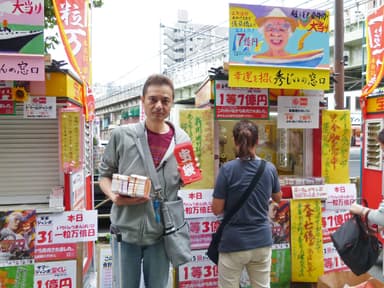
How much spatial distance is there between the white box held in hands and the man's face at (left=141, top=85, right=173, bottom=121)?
43 cm

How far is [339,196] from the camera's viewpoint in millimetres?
3770

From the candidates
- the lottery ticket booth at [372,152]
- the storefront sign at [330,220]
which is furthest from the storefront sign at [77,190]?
the lottery ticket booth at [372,152]

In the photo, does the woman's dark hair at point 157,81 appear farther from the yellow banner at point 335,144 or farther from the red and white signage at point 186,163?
the yellow banner at point 335,144

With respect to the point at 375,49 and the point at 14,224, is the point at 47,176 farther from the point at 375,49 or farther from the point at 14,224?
the point at 375,49

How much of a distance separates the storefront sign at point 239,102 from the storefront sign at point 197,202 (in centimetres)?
78

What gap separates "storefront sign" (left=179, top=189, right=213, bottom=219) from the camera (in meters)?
3.42

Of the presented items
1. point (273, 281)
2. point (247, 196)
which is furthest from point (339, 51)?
point (247, 196)

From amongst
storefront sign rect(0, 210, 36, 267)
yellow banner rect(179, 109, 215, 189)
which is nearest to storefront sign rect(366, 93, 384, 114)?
yellow banner rect(179, 109, 215, 189)

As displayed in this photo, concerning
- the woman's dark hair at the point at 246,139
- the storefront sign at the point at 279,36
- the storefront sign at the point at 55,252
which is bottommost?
the storefront sign at the point at 55,252

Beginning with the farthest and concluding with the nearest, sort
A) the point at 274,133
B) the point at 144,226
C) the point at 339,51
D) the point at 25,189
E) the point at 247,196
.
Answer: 1. the point at 339,51
2. the point at 274,133
3. the point at 25,189
4. the point at 247,196
5. the point at 144,226

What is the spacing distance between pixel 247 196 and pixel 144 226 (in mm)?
810

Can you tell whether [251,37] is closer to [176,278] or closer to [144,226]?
[144,226]

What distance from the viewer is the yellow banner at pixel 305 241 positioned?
3.66 meters

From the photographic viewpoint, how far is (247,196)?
2.51m
